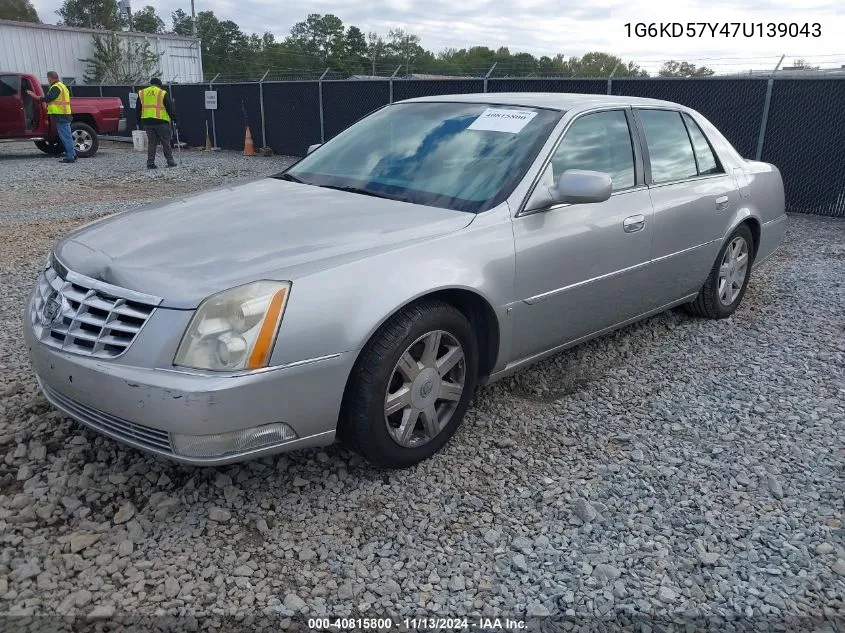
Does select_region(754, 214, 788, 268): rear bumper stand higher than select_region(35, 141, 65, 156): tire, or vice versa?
select_region(754, 214, 788, 268): rear bumper

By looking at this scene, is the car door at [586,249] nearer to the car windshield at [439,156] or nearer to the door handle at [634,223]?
the door handle at [634,223]

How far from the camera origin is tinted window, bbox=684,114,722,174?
474 centimetres

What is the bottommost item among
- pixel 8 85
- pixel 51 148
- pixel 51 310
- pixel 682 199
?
pixel 51 148

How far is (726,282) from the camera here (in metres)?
5.16

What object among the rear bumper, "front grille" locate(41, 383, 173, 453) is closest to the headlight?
"front grille" locate(41, 383, 173, 453)

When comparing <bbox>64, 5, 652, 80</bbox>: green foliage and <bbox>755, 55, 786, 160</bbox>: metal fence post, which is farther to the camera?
<bbox>64, 5, 652, 80</bbox>: green foliage

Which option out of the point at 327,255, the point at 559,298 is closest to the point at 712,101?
the point at 559,298

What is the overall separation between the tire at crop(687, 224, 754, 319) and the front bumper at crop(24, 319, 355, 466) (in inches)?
129

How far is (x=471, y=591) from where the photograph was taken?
2.45 meters

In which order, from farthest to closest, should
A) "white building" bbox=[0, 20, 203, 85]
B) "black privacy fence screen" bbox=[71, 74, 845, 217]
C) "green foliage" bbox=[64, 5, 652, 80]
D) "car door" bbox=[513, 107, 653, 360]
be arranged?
"green foliage" bbox=[64, 5, 652, 80]
"white building" bbox=[0, 20, 203, 85]
"black privacy fence screen" bbox=[71, 74, 845, 217]
"car door" bbox=[513, 107, 653, 360]

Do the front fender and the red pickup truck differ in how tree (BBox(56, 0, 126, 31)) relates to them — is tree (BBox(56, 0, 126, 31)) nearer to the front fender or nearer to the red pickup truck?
the red pickup truck

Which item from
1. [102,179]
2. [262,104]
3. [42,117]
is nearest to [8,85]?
[42,117]

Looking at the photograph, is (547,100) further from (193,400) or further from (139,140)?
(139,140)

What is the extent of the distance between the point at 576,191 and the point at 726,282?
2.41m
